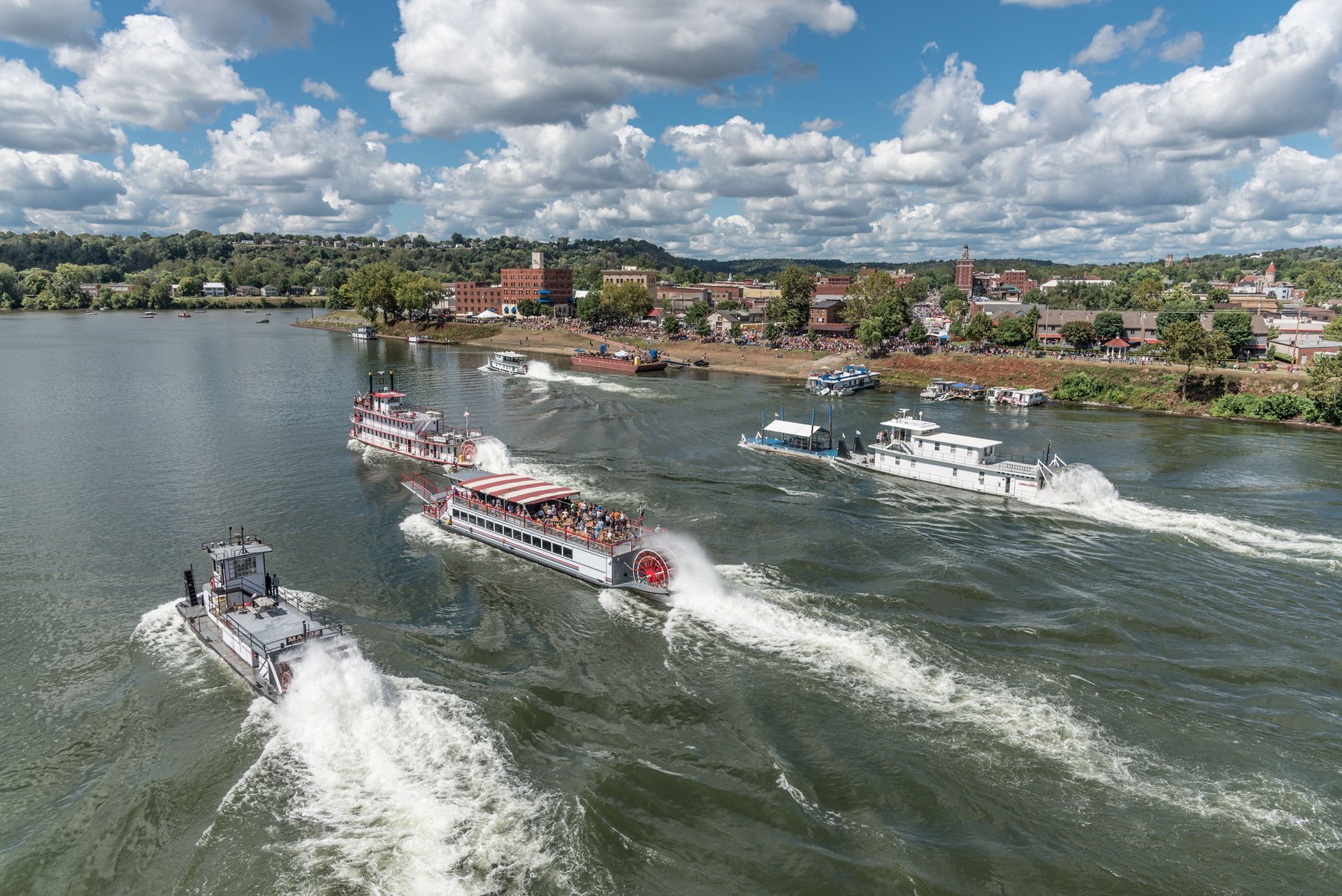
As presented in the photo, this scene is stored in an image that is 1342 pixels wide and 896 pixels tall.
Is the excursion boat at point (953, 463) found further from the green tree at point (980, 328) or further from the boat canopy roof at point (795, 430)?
the green tree at point (980, 328)

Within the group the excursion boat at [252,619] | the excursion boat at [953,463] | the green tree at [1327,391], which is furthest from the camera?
the green tree at [1327,391]

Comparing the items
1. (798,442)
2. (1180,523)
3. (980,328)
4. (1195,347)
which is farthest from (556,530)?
(980,328)

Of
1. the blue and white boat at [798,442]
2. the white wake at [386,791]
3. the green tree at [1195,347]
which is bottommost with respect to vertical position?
the white wake at [386,791]

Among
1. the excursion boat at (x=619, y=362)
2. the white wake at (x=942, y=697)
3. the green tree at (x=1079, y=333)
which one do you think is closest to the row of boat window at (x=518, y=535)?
the white wake at (x=942, y=697)

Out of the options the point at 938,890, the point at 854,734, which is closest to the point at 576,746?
the point at 854,734

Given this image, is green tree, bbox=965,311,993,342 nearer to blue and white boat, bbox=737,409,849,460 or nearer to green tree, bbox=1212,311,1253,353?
green tree, bbox=1212,311,1253,353

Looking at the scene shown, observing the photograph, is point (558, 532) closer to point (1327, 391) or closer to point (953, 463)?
point (953, 463)
